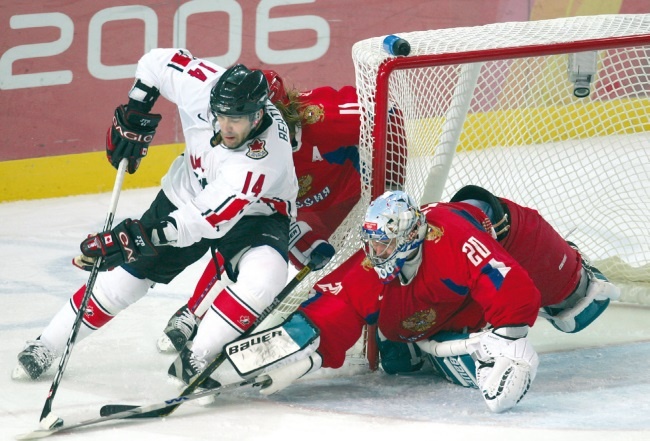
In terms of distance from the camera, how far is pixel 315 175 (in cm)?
404

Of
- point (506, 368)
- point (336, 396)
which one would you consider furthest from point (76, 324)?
point (506, 368)

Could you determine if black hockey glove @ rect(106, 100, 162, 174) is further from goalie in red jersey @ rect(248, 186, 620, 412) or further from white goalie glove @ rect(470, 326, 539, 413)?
white goalie glove @ rect(470, 326, 539, 413)

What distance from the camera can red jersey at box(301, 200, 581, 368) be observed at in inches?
137

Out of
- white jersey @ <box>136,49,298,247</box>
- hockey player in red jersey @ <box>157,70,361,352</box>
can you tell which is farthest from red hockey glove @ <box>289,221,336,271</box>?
white jersey @ <box>136,49,298,247</box>

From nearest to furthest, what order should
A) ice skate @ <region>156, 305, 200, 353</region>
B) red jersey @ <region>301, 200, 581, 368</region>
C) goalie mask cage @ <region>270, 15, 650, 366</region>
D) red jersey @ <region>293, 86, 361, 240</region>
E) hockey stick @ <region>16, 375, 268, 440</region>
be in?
hockey stick @ <region>16, 375, 268, 440</region>
red jersey @ <region>301, 200, 581, 368</region>
goalie mask cage @ <region>270, 15, 650, 366</region>
red jersey @ <region>293, 86, 361, 240</region>
ice skate @ <region>156, 305, 200, 353</region>

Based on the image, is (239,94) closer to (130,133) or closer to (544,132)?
(130,133)

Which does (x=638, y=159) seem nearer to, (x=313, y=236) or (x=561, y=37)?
(x=561, y=37)

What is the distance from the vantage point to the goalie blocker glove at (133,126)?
3.93 metres

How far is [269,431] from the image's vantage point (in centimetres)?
340

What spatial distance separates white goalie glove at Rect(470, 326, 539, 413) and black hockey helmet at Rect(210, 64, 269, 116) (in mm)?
886

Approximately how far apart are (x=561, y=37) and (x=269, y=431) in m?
1.44

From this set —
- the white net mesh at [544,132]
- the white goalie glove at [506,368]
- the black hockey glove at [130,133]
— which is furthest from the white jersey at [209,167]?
the white goalie glove at [506,368]

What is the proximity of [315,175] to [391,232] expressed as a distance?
0.64m

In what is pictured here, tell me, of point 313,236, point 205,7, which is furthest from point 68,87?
point 313,236
